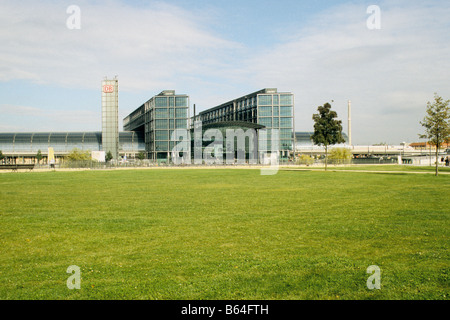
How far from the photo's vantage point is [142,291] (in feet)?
19.4

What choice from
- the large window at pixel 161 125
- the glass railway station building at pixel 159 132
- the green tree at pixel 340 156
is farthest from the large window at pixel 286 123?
the large window at pixel 161 125

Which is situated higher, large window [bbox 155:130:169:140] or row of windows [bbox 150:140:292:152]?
large window [bbox 155:130:169:140]

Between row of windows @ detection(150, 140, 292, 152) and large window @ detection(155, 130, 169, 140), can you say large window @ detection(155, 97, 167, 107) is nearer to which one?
large window @ detection(155, 130, 169, 140)

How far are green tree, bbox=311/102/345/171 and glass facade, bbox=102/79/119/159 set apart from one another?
3336 inches

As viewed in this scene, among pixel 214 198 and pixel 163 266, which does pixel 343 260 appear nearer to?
pixel 163 266

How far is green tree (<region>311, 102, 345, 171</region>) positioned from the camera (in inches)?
1966

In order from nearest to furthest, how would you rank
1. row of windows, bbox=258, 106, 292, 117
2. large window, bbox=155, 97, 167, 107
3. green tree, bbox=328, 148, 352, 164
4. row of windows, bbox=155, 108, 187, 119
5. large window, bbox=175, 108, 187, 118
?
green tree, bbox=328, 148, 352, 164
large window, bbox=155, 97, 167, 107
row of windows, bbox=155, 108, 187, 119
large window, bbox=175, 108, 187, 118
row of windows, bbox=258, 106, 292, 117

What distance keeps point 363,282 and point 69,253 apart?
6139mm

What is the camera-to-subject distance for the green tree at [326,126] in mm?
49938

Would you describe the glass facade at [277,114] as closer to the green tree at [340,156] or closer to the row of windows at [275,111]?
the row of windows at [275,111]

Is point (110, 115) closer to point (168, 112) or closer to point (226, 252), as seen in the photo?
point (168, 112)

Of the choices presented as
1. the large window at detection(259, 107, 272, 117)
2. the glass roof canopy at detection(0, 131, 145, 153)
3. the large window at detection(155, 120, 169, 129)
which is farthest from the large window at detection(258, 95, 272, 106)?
the glass roof canopy at detection(0, 131, 145, 153)

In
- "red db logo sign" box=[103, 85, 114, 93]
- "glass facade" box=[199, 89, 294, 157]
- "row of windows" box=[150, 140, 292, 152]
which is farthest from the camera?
"glass facade" box=[199, 89, 294, 157]
